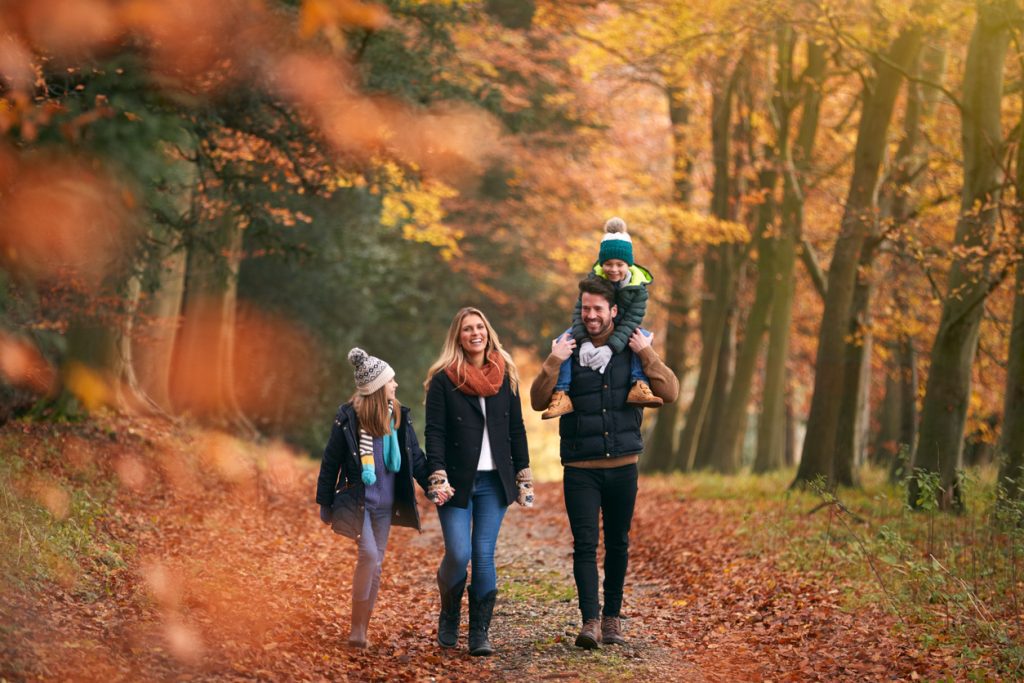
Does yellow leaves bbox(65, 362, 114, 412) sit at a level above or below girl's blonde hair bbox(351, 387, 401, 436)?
below

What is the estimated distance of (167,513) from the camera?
1175cm

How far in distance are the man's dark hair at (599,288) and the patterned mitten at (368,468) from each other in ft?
6.02

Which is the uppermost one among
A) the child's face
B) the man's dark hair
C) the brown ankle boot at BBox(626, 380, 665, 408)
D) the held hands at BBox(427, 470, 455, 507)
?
the child's face

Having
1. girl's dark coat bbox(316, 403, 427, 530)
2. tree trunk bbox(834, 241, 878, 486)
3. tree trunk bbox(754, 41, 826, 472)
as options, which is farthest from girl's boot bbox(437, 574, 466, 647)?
tree trunk bbox(754, 41, 826, 472)

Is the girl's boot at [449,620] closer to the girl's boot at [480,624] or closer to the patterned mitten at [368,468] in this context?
the girl's boot at [480,624]

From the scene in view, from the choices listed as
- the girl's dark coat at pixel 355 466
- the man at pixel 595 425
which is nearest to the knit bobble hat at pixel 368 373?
the girl's dark coat at pixel 355 466

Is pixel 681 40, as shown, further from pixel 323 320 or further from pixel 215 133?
pixel 323 320

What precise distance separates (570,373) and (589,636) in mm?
1768

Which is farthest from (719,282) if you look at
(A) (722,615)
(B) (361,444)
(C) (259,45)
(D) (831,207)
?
(B) (361,444)

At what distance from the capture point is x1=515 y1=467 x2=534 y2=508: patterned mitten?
7586mm

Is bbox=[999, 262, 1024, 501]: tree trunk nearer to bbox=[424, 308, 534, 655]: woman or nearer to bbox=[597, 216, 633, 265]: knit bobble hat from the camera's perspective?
bbox=[597, 216, 633, 265]: knit bobble hat

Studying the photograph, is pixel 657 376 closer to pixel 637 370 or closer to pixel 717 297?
pixel 637 370

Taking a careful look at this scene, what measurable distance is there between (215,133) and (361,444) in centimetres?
671

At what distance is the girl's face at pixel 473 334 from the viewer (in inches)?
300
